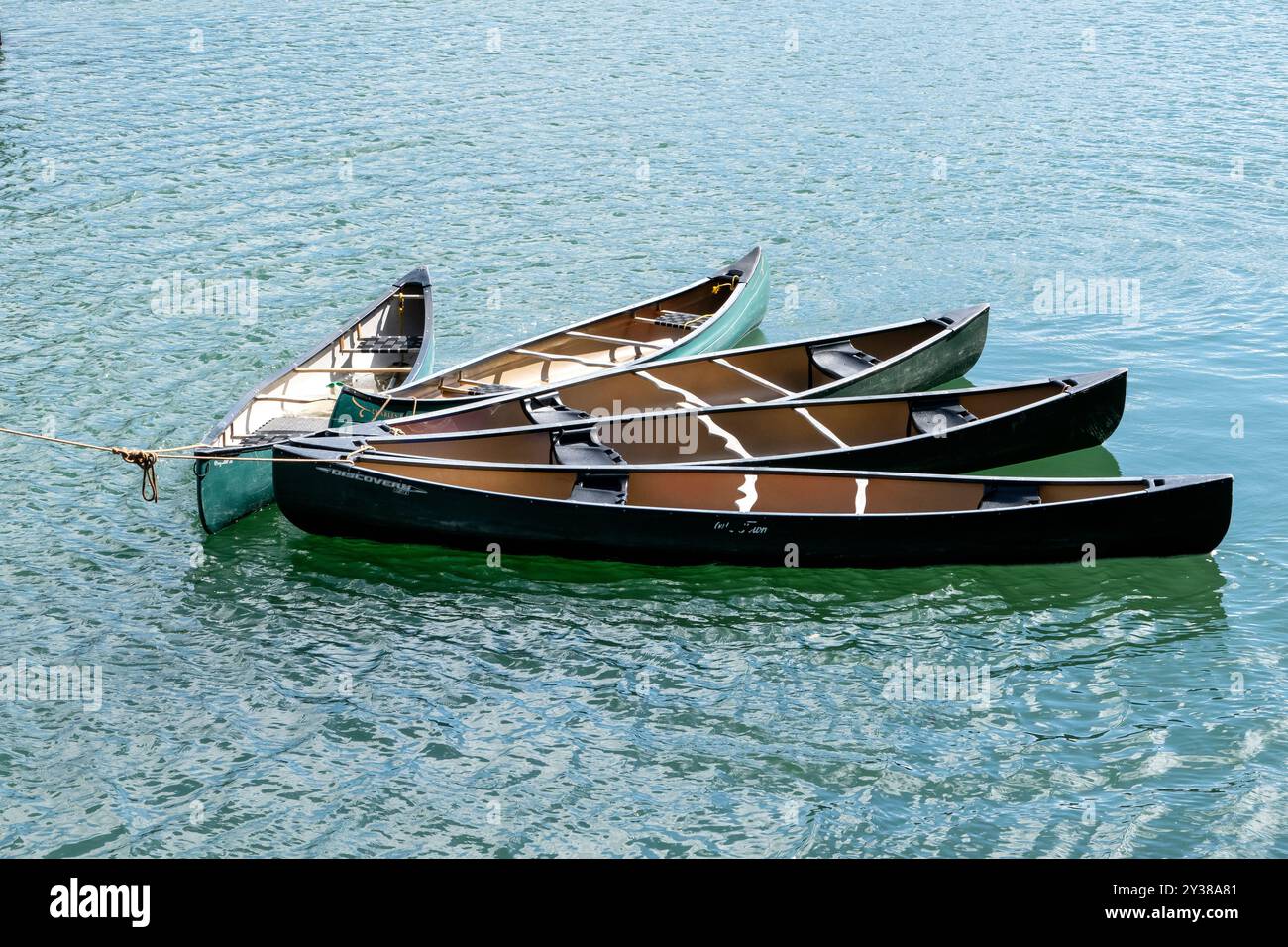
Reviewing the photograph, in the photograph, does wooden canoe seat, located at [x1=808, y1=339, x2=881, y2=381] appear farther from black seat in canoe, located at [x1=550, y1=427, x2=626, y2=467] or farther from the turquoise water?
black seat in canoe, located at [x1=550, y1=427, x2=626, y2=467]

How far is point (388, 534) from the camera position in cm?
1545

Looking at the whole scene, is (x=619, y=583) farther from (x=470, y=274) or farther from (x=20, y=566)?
(x=470, y=274)

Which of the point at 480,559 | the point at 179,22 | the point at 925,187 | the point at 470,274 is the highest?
the point at 179,22

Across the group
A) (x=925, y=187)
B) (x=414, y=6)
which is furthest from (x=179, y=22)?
(x=925, y=187)

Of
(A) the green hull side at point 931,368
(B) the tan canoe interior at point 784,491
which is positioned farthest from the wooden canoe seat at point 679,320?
(B) the tan canoe interior at point 784,491

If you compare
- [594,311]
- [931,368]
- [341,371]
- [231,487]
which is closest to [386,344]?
[341,371]

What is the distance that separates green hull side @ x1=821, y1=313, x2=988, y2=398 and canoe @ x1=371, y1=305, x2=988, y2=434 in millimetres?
14

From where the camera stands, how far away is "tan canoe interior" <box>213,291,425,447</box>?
17.1m

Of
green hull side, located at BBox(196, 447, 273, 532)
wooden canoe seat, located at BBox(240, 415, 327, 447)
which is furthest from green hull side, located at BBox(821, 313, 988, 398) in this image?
green hull side, located at BBox(196, 447, 273, 532)

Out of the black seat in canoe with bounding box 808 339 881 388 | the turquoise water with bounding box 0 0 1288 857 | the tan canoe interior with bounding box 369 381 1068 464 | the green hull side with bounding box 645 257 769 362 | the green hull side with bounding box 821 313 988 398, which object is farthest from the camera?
the green hull side with bounding box 645 257 769 362

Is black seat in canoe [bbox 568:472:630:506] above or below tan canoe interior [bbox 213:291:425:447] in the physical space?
below

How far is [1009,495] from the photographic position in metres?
15.7

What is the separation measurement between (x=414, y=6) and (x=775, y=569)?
32621mm

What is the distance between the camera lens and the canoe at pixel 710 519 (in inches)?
589
